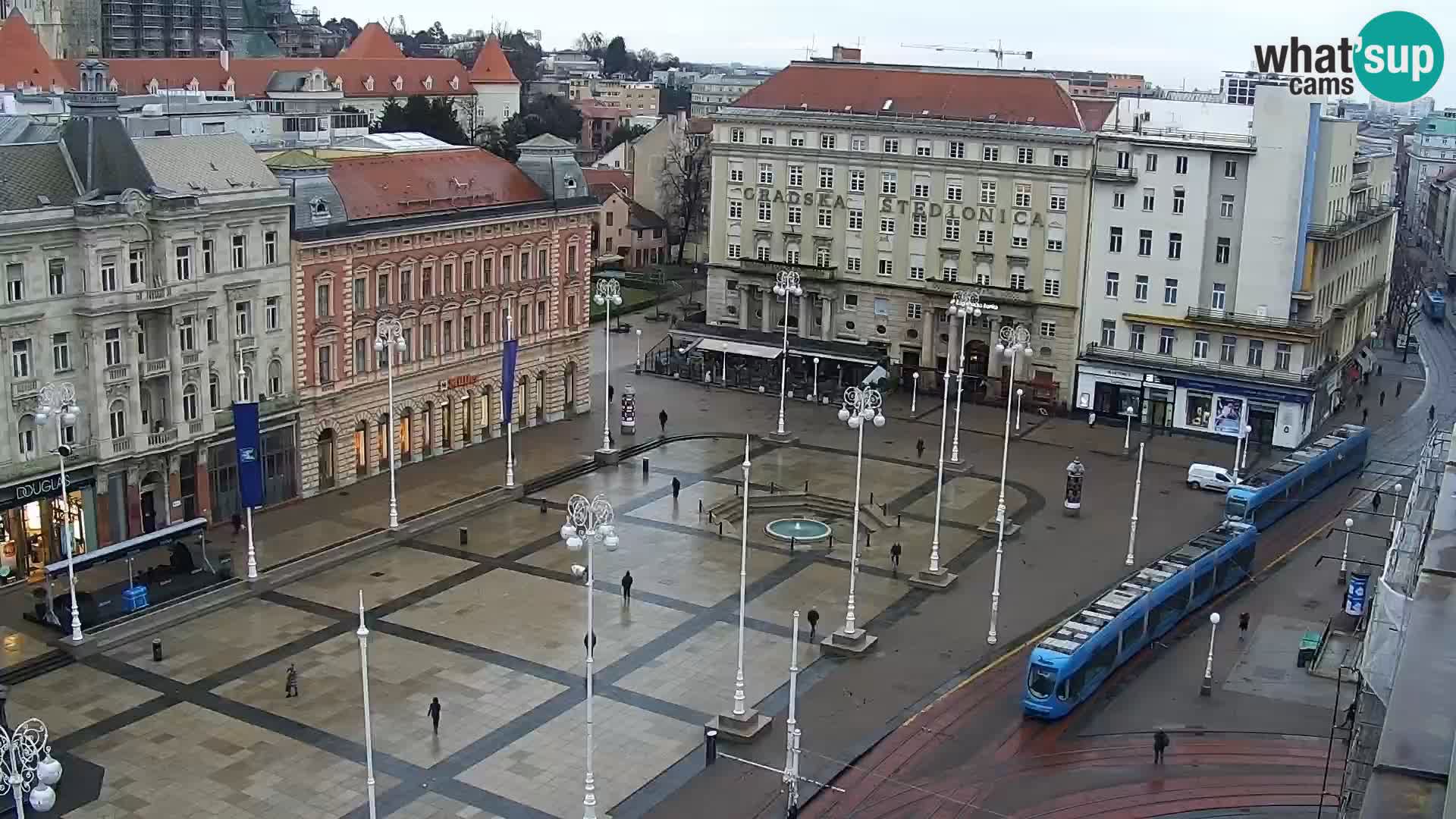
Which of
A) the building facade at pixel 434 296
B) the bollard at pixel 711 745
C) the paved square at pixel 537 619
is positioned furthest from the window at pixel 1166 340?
the bollard at pixel 711 745

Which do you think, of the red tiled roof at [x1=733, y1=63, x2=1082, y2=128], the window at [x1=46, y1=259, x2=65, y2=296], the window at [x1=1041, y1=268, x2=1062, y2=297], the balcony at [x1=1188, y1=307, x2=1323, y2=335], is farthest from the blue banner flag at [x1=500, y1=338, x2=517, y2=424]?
the balcony at [x1=1188, y1=307, x2=1323, y2=335]

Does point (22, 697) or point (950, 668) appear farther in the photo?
point (950, 668)

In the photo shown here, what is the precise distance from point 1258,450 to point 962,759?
45.9m

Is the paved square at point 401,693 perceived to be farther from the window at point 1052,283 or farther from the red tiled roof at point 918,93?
the red tiled roof at point 918,93

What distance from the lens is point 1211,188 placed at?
282 feet

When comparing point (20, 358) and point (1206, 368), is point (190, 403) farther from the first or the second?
point (1206, 368)

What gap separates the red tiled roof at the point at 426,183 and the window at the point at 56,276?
609 inches

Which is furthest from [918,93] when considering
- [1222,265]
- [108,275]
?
[108,275]

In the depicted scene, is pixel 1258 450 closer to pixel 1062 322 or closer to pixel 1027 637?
pixel 1062 322

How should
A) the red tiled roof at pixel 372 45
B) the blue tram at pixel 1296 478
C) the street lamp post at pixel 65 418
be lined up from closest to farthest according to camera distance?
the street lamp post at pixel 65 418 → the blue tram at pixel 1296 478 → the red tiled roof at pixel 372 45

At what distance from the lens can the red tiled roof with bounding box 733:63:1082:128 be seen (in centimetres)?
9238

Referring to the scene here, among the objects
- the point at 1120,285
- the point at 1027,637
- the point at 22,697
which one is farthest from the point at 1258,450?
the point at 22,697

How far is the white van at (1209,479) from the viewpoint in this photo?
246 ft

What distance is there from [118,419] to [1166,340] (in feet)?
193
